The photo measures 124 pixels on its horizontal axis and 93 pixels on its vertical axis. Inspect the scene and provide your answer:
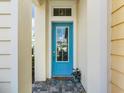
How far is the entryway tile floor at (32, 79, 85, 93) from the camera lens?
210 inches

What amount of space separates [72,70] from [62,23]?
178 cm

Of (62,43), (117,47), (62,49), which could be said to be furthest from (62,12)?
(117,47)

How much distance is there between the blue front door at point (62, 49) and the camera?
7371 millimetres

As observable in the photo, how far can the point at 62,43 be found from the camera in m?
7.44

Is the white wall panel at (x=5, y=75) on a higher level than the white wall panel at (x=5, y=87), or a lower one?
higher

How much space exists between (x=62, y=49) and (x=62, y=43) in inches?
8.9

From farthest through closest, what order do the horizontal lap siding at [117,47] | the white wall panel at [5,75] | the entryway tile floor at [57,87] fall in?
1. the entryway tile floor at [57,87]
2. the white wall panel at [5,75]
3. the horizontal lap siding at [117,47]

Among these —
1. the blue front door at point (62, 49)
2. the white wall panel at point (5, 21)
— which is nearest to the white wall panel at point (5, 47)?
the white wall panel at point (5, 21)

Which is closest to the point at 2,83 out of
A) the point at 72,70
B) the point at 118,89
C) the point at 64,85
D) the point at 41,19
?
the point at 118,89

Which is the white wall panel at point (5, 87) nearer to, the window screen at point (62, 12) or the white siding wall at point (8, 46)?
the white siding wall at point (8, 46)

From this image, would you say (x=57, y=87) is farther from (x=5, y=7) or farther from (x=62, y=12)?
(x=5, y=7)

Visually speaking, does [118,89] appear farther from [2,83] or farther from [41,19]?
[41,19]

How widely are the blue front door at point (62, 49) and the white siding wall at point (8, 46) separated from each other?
17.1 feet

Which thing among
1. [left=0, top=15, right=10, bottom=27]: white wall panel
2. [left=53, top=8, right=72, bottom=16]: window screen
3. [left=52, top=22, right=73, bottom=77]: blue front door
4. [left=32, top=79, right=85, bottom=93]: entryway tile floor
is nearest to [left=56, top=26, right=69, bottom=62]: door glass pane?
[left=52, top=22, right=73, bottom=77]: blue front door
